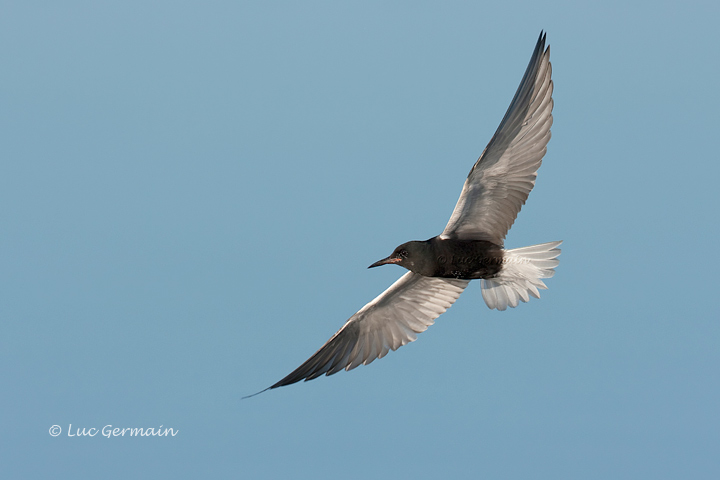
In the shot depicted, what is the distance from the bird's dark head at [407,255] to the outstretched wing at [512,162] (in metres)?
0.32

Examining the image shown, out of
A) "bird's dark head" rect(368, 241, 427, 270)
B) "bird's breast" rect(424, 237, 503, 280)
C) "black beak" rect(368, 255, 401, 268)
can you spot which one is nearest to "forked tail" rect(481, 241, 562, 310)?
"bird's breast" rect(424, 237, 503, 280)

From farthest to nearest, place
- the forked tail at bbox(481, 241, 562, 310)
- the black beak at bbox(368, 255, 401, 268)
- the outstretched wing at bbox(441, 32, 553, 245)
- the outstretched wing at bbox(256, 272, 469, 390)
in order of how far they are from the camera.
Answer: the outstretched wing at bbox(256, 272, 469, 390) < the black beak at bbox(368, 255, 401, 268) < the forked tail at bbox(481, 241, 562, 310) < the outstretched wing at bbox(441, 32, 553, 245)

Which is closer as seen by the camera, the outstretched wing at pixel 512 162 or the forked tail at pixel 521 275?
the outstretched wing at pixel 512 162

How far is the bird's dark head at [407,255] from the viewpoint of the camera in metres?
6.88

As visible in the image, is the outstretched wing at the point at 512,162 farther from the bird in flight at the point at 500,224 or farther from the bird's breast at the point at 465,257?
the bird's breast at the point at 465,257

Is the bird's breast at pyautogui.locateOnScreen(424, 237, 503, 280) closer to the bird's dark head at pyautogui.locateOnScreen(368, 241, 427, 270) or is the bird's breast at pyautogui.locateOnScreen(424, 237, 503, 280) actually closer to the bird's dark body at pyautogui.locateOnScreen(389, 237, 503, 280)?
the bird's dark body at pyautogui.locateOnScreen(389, 237, 503, 280)

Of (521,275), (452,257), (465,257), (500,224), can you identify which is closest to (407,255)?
(452,257)

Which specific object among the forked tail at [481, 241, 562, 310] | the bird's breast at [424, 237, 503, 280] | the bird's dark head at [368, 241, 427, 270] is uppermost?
the bird's dark head at [368, 241, 427, 270]

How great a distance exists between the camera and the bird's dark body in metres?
6.84

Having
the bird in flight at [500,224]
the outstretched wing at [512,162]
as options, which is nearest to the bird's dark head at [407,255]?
the bird in flight at [500,224]

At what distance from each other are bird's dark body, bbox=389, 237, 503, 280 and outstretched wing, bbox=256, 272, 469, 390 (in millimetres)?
499

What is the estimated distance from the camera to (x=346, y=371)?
7.40 metres

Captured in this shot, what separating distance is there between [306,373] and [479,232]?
214cm

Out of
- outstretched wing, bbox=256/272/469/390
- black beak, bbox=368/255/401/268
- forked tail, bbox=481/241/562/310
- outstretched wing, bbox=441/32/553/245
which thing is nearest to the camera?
outstretched wing, bbox=441/32/553/245
